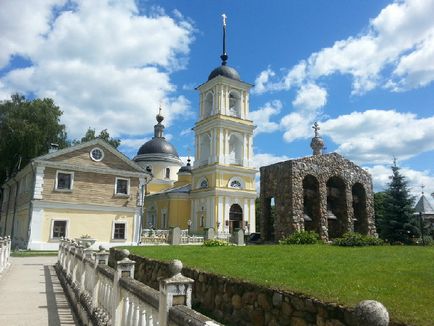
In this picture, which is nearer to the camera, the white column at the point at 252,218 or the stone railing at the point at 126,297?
the stone railing at the point at 126,297

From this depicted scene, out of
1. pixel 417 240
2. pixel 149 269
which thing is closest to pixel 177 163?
pixel 417 240

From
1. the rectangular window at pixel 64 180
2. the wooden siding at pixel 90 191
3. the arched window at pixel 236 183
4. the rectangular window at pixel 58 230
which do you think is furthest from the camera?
the arched window at pixel 236 183

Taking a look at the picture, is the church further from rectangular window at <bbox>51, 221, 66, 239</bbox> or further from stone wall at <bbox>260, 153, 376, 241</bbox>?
rectangular window at <bbox>51, 221, 66, 239</bbox>

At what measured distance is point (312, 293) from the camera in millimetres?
5879

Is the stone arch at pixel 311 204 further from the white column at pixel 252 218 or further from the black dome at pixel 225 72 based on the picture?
the black dome at pixel 225 72

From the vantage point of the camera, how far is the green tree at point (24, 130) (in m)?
39.6

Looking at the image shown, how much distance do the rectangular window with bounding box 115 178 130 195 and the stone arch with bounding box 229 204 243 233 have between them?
48.7 ft

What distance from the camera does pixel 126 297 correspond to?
5.29 meters

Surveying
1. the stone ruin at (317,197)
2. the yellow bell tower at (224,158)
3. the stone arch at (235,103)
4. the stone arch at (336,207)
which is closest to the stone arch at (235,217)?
the yellow bell tower at (224,158)

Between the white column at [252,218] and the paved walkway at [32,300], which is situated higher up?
the white column at [252,218]

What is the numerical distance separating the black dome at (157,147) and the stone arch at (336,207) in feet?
112

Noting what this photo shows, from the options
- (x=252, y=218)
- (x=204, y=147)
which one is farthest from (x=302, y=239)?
(x=204, y=147)

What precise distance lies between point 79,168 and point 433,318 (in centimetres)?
2788

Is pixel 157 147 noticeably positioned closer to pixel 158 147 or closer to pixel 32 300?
pixel 158 147
